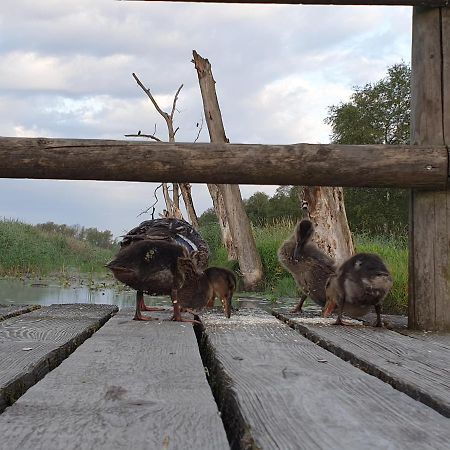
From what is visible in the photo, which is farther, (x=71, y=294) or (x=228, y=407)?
(x=71, y=294)

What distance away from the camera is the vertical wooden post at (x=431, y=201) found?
4.25 metres

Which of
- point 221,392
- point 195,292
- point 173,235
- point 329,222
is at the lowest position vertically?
point 221,392

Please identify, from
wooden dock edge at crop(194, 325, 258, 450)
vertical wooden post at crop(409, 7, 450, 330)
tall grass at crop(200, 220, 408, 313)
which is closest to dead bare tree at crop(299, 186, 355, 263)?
tall grass at crop(200, 220, 408, 313)

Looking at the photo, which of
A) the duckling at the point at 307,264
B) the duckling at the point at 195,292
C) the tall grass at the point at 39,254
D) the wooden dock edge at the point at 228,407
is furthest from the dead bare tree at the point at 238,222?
the wooden dock edge at the point at 228,407

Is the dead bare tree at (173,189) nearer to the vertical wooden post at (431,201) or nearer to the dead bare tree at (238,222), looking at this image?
the dead bare tree at (238,222)

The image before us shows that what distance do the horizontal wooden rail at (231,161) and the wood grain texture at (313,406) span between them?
1.48 meters

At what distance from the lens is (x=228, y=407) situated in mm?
1986

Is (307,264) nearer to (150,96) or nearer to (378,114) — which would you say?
(150,96)

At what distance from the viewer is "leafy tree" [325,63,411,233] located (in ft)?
147

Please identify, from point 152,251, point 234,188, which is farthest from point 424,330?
point 234,188

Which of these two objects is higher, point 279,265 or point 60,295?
point 279,265

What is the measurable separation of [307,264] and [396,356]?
3.01m

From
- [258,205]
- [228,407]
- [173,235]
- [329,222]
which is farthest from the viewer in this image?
[258,205]

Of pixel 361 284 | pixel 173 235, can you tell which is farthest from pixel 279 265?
pixel 361 284
